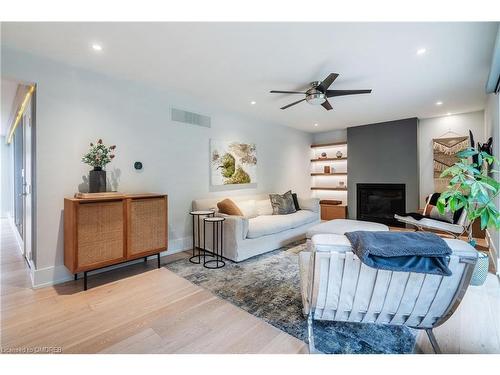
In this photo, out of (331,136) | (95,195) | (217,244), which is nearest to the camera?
(95,195)

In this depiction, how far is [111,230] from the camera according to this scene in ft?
9.11

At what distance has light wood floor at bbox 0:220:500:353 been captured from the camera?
1.74 m

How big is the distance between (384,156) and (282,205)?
2.97 metres

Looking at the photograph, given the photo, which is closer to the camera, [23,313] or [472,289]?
[23,313]

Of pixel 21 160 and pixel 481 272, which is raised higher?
pixel 21 160

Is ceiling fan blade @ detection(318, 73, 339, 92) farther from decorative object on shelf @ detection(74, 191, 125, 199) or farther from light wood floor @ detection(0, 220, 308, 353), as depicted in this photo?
decorative object on shelf @ detection(74, 191, 125, 199)

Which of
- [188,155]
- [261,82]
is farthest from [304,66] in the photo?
[188,155]

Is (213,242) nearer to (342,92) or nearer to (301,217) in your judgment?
(301,217)

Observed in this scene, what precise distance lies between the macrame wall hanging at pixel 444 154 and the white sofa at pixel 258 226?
2736 mm

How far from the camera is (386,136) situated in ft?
18.7

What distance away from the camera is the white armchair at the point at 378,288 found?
1.38 metres

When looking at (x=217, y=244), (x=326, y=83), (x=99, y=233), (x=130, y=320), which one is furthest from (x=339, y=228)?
(x=99, y=233)

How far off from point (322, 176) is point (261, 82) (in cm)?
444
